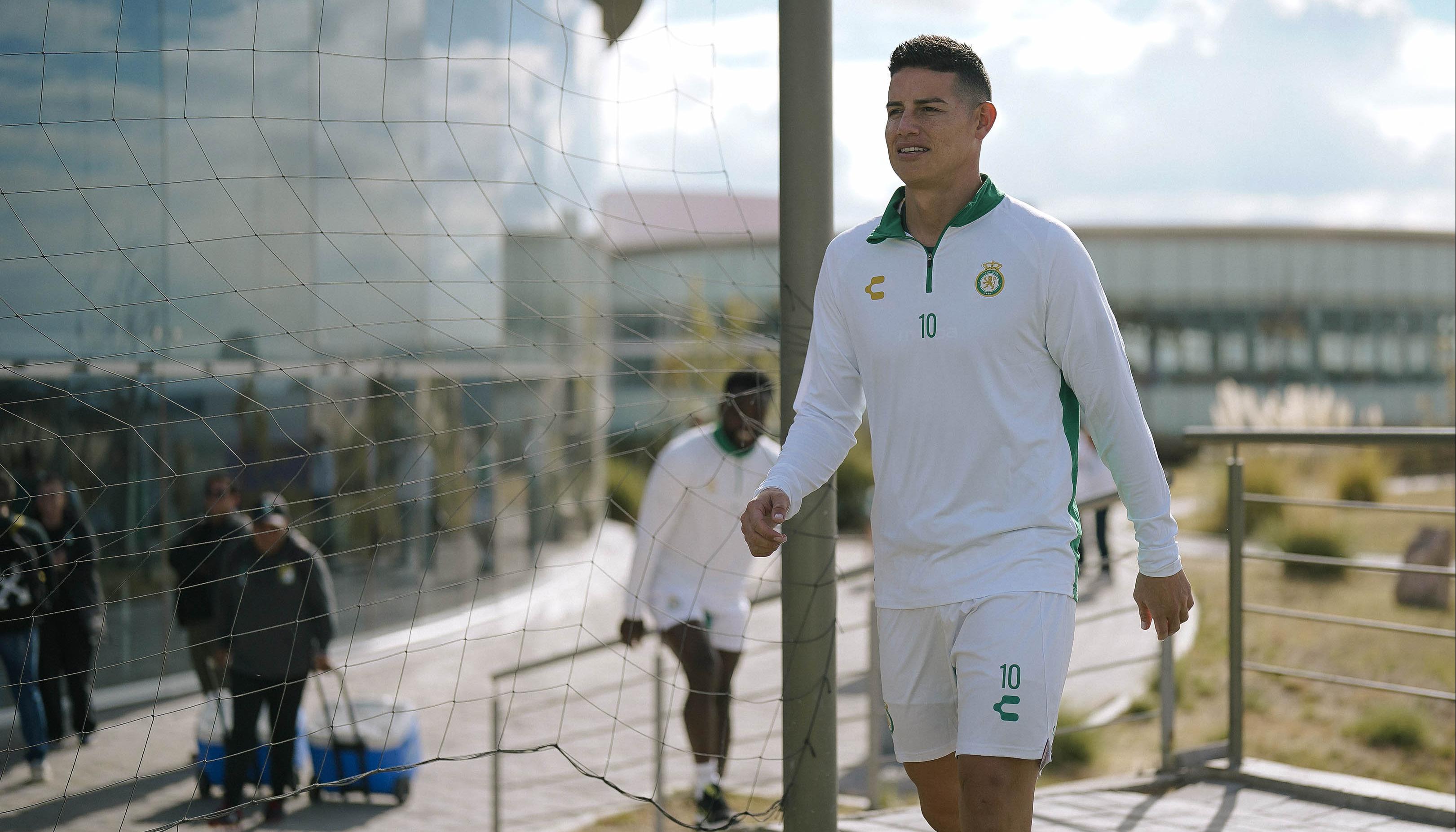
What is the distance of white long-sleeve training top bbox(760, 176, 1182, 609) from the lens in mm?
2389

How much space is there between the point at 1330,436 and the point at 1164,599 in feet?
7.23

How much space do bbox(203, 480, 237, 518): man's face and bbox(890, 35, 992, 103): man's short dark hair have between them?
491 centimetres

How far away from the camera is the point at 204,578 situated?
6551 millimetres

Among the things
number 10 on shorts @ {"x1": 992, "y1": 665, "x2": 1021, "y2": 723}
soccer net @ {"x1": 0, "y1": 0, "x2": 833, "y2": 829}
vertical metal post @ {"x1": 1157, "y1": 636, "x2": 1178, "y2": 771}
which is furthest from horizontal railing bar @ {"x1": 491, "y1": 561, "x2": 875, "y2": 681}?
number 10 on shorts @ {"x1": 992, "y1": 665, "x2": 1021, "y2": 723}

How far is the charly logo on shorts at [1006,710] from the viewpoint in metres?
2.30

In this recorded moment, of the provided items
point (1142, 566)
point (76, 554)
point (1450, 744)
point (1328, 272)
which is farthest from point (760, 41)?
point (1328, 272)

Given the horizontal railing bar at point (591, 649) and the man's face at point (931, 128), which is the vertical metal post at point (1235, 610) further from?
the man's face at point (931, 128)

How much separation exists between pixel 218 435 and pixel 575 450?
14.8 feet

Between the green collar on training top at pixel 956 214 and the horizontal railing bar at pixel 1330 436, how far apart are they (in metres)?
1.95

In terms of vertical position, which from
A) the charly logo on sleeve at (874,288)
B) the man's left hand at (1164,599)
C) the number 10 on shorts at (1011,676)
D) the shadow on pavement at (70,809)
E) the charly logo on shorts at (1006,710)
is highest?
the charly logo on sleeve at (874,288)

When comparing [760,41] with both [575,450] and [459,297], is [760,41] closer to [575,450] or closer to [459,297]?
[459,297]

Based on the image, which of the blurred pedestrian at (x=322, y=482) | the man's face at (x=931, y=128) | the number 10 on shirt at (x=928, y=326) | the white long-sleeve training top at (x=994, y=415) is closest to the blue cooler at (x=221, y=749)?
the blurred pedestrian at (x=322, y=482)

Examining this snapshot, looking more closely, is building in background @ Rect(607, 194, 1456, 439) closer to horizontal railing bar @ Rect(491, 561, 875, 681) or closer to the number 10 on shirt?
horizontal railing bar @ Rect(491, 561, 875, 681)

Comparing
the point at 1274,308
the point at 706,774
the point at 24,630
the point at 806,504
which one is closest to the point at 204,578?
the point at 24,630
